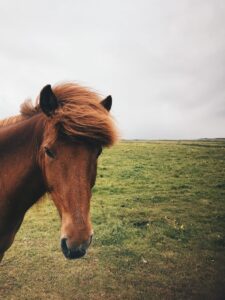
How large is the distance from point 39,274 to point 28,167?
14.0 ft

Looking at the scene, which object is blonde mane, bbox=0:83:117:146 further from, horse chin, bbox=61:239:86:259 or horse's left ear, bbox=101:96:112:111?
horse chin, bbox=61:239:86:259

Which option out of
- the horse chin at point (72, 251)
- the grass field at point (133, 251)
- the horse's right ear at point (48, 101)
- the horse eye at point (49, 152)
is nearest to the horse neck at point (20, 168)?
the horse's right ear at point (48, 101)

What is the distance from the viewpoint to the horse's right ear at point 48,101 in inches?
142

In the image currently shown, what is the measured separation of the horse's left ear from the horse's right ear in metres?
0.65

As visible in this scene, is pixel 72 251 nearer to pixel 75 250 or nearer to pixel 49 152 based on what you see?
pixel 75 250

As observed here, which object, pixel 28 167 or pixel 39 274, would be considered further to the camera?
pixel 39 274

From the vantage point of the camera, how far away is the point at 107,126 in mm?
3660

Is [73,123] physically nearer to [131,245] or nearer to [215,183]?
[131,245]

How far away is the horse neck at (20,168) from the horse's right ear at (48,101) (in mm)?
311

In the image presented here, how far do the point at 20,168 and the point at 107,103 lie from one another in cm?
141

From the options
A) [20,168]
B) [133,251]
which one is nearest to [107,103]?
[20,168]

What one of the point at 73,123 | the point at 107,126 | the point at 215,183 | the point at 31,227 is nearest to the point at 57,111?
the point at 73,123

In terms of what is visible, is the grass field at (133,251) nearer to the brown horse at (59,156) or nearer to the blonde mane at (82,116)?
the brown horse at (59,156)

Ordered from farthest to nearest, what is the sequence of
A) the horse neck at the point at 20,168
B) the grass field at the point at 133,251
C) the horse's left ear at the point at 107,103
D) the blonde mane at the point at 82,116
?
the grass field at the point at 133,251 → the horse's left ear at the point at 107,103 → the horse neck at the point at 20,168 → the blonde mane at the point at 82,116
